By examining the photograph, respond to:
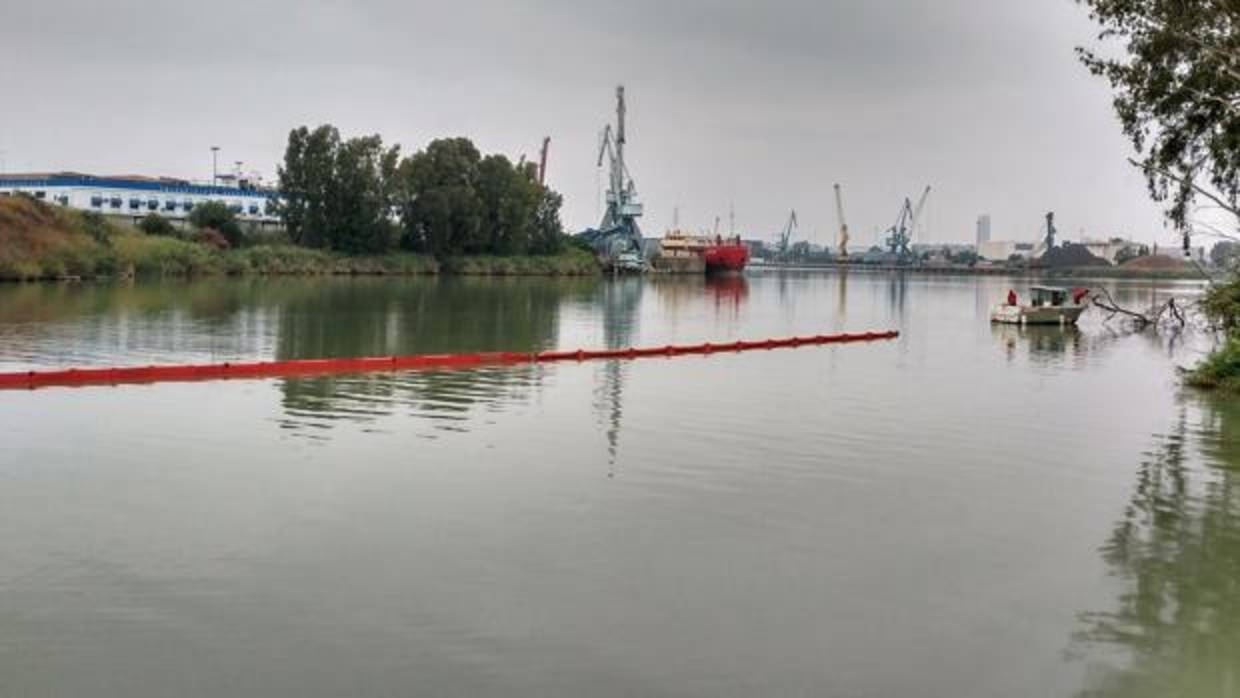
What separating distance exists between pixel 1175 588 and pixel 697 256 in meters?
149

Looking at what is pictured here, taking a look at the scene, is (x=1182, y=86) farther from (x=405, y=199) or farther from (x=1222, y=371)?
(x=405, y=199)

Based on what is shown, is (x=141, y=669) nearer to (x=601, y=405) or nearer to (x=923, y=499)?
(x=923, y=499)

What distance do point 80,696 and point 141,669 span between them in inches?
17.8

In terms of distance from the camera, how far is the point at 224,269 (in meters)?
86.6

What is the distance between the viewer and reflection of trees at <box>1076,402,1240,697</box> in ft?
25.8

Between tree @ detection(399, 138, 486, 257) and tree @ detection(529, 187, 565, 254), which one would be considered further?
tree @ detection(529, 187, 565, 254)

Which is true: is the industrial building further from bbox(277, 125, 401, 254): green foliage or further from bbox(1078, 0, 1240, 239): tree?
bbox(1078, 0, 1240, 239): tree

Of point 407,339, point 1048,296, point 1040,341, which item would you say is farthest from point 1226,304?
point 1048,296

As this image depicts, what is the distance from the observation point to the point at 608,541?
10.8 m

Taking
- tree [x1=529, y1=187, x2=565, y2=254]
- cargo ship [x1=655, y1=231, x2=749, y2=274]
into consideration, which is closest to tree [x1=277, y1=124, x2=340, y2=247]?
tree [x1=529, y1=187, x2=565, y2=254]

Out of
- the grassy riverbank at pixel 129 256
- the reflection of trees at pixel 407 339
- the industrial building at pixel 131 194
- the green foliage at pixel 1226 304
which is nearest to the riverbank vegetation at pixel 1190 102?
the green foliage at pixel 1226 304

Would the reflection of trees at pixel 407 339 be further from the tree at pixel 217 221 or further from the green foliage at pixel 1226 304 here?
the tree at pixel 217 221

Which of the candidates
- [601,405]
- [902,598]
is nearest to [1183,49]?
[601,405]

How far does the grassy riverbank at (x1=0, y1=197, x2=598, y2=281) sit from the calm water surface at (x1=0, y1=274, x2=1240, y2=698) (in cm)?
4917
